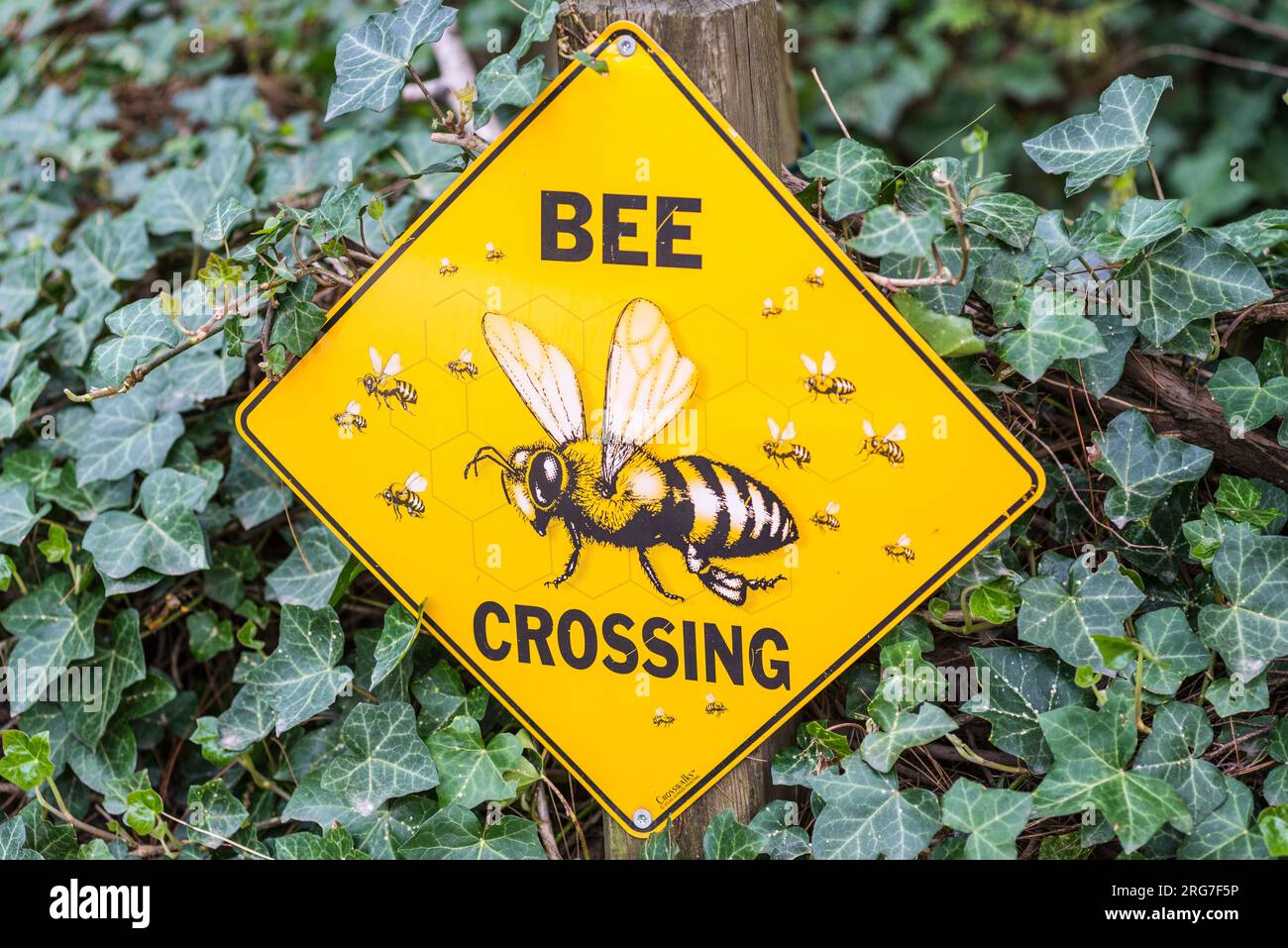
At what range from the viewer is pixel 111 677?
5.98ft

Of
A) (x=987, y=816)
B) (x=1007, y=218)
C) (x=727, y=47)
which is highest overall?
(x=727, y=47)

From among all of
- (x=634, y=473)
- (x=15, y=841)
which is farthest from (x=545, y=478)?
(x=15, y=841)

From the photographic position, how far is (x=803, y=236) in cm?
134

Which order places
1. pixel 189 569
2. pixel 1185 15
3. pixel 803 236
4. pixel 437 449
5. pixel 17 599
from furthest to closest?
pixel 1185 15 → pixel 17 599 → pixel 189 569 → pixel 437 449 → pixel 803 236

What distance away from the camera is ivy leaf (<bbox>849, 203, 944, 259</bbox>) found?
1308 mm

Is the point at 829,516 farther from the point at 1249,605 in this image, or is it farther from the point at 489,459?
the point at 1249,605

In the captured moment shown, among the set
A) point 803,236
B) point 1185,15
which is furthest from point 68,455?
point 1185,15

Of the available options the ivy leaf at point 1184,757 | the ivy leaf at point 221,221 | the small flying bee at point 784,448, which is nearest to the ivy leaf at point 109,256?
the ivy leaf at point 221,221

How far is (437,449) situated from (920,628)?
74cm

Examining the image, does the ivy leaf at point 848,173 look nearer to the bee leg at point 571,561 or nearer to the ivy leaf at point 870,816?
the bee leg at point 571,561

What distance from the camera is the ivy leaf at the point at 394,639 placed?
155 centimetres

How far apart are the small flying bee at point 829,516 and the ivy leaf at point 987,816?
1.24 feet

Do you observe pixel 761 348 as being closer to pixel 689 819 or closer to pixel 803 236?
pixel 803 236

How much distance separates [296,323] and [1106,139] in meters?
1.20
